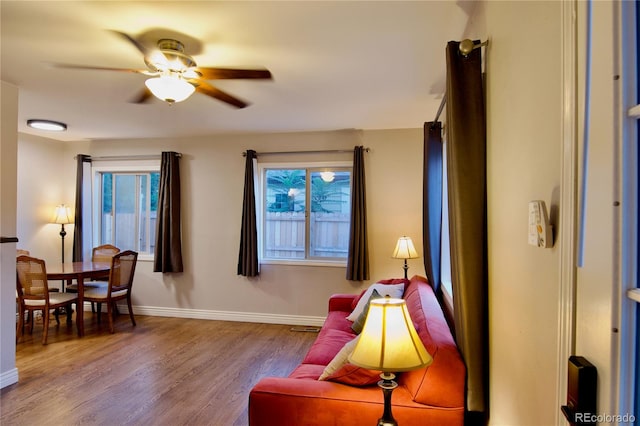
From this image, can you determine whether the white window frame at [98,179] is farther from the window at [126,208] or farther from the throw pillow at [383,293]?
the throw pillow at [383,293]

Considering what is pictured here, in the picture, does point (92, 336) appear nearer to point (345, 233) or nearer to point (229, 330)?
point (229, 330)

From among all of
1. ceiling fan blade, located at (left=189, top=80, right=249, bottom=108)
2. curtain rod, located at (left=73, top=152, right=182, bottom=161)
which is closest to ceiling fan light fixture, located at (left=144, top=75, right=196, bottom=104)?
ceiling fan blade, located at (left=189, top=80, right=249, bottom=108)

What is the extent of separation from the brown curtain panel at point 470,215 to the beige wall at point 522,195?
1.6 inches

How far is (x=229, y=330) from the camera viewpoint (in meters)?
4.25

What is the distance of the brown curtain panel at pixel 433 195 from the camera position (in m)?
3.07

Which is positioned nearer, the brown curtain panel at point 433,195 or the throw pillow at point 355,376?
the throw pillow at point 355,376

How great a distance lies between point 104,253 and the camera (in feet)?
15.6

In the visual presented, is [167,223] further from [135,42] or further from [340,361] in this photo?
[340,361]

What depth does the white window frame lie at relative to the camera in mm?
4891

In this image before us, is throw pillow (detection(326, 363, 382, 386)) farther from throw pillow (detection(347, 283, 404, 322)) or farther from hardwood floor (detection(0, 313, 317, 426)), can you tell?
throw pillow (detection(347, 283, 404, 322))

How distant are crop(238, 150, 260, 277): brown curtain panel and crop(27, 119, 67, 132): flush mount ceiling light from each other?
2262 mm

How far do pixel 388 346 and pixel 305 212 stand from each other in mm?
3371

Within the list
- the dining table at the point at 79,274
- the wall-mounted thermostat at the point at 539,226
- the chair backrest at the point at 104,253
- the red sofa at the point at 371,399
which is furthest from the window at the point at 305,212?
the wall-mounted thermostat at the point at 539,226

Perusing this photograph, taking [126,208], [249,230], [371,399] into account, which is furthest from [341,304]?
[126,208]
